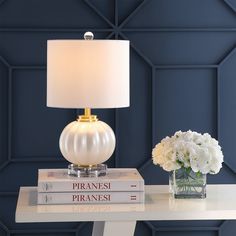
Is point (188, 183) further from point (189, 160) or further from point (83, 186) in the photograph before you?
point (83, 186)

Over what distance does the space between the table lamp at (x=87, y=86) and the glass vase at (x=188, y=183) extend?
0.27m

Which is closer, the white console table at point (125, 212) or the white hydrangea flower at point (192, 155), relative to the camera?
the white console table at point (125, 212)

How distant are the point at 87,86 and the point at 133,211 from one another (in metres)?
0.47

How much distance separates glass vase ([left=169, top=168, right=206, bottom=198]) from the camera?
2580 millimetres

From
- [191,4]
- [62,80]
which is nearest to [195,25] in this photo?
[191,4]

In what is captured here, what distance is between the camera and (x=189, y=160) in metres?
2.55

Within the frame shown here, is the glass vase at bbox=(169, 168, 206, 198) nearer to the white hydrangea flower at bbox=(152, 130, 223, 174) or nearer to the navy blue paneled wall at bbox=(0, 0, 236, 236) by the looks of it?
the white hydrangea flower at bbox=(152, 130, 223, 174)

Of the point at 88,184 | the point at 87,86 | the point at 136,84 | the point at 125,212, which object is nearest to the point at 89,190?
the point at 88,184

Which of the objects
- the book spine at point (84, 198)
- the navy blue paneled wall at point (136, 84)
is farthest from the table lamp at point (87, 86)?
the navy blue paneled wall at point (136, 84)

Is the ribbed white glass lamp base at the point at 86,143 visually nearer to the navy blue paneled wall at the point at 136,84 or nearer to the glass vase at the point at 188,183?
the glass vase at the point at 188,183

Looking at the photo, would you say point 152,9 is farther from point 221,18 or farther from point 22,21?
point 22,21

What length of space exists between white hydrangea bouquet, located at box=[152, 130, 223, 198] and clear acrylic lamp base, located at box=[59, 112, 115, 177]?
203 mm

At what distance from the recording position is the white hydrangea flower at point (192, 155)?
8.32 ft

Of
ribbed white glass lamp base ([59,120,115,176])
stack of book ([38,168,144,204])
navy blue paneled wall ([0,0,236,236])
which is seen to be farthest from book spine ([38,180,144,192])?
navy blue paneled wall ([0,0,236,236])
